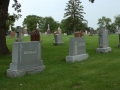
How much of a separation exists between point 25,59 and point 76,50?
356cm

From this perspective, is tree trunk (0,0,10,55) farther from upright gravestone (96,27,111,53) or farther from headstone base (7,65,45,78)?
upright gravestone (96,27,111,53)

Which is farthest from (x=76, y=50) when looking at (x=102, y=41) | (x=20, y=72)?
(x=20, y=72)

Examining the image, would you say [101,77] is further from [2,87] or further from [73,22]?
[73,22]

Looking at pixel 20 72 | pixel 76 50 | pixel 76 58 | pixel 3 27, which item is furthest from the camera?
pixel 3 27

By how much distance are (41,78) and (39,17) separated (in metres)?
107

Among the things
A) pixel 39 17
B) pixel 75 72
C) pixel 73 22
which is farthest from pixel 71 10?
pixel 75 72

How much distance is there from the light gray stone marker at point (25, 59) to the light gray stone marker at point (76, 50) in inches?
89.0

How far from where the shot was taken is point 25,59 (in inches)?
284

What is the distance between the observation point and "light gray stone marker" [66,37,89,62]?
9.79 metres

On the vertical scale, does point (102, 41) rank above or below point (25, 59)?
above

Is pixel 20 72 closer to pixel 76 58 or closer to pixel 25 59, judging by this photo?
pixel 25 59

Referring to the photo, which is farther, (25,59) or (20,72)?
(25,59)

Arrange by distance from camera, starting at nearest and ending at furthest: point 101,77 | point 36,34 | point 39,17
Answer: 1. point 101,77
2. point 36,34
3. point 39,17

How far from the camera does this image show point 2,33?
12.2 metres
